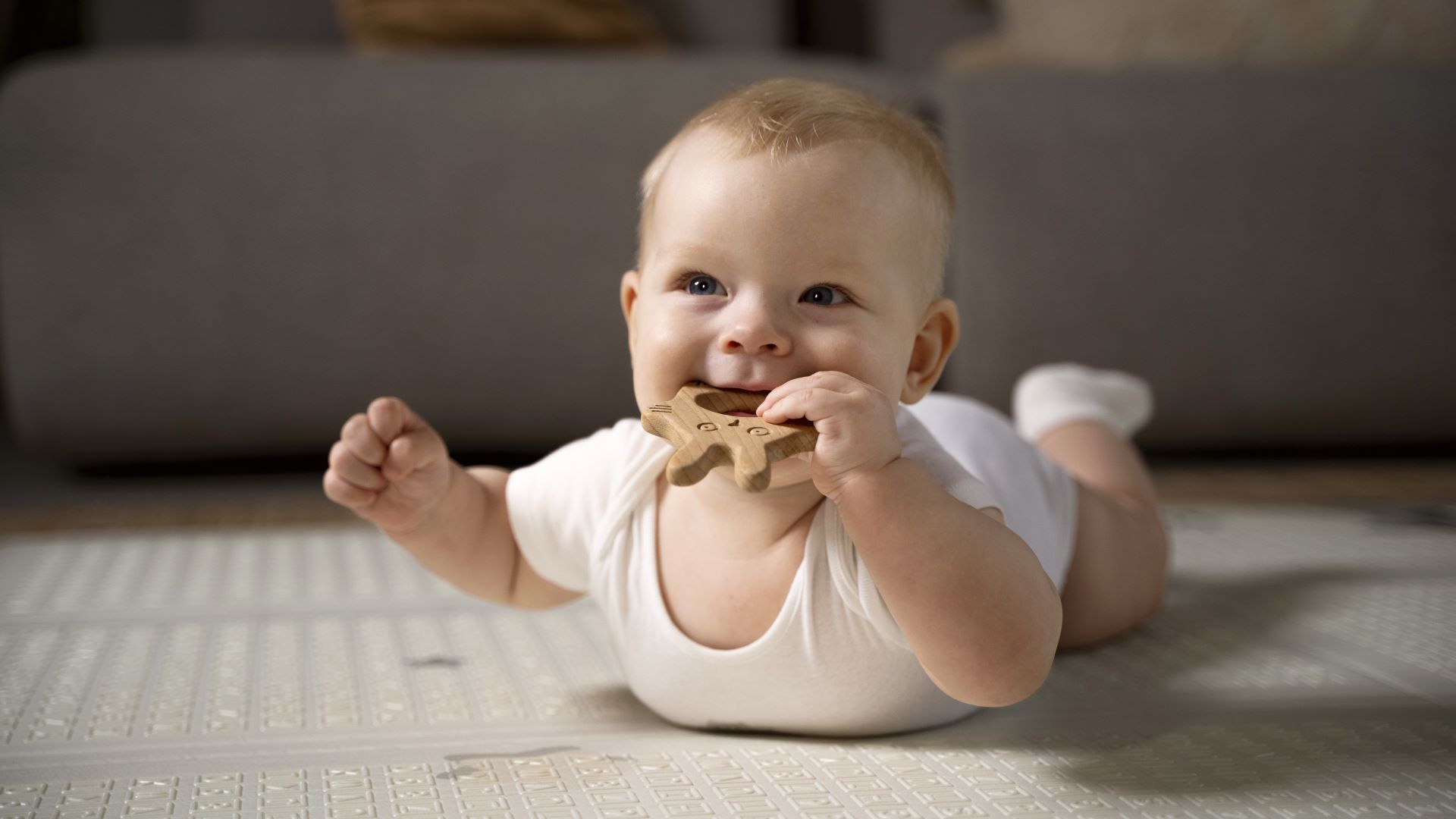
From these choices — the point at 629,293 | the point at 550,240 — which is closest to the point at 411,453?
the point at 629,293

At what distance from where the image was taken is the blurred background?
1291 mm

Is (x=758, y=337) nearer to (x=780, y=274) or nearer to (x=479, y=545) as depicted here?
(x=780, y=274)

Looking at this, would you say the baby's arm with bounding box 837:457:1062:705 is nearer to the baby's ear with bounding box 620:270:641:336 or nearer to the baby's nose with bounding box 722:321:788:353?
the baby's nose with bounding box 722:321:788:353

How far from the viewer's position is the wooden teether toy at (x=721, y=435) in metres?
0.43

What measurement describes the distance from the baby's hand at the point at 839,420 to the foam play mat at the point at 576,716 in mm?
121

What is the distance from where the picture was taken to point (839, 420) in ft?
1.52

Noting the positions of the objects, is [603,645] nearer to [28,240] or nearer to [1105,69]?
[28,240]

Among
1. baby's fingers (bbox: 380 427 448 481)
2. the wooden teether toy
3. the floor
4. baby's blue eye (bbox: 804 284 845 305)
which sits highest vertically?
baby's blue eye (bbox: 804 284 845 305)

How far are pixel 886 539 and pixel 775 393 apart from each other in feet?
0.22

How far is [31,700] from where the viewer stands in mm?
607

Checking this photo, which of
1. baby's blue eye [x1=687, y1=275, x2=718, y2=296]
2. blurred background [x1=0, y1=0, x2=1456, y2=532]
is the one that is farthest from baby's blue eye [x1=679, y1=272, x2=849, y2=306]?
blurred background [x1=0, y1=0, x2=1456, y2=532]

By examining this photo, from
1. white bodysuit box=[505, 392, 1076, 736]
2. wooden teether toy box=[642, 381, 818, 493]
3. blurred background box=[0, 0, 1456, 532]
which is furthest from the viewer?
blurred background box=[0, 0, 1456, 532]

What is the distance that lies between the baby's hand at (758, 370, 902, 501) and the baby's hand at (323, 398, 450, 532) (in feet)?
0.60

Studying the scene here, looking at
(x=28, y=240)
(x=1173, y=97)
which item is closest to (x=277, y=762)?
(x=28, y=240)
